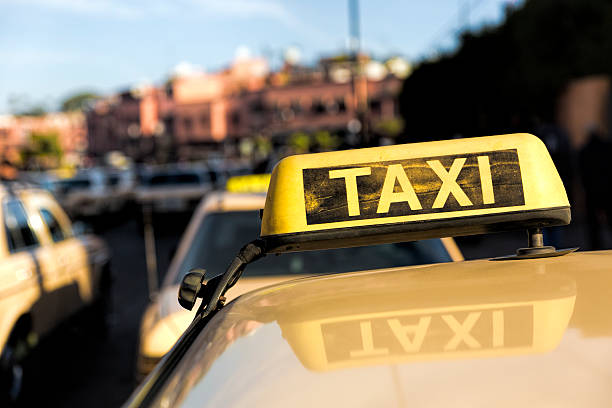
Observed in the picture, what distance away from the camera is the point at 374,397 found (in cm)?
136

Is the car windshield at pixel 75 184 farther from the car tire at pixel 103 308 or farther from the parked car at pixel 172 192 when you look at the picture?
the car tire at pixel 103 308

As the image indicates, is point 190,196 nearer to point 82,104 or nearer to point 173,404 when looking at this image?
point 173,404

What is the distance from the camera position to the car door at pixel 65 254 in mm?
6543

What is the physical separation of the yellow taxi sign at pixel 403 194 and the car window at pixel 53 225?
5.28 meters

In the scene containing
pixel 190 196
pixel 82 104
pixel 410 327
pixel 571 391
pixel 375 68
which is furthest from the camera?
pixel 82 104

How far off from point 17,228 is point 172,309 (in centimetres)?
281

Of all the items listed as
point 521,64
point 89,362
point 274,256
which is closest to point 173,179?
point 521,64

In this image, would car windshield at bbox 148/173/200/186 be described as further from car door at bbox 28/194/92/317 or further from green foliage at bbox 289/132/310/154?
green foliage at bbox 289/132/310/154

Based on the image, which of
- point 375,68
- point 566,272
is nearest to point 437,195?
point 566,272

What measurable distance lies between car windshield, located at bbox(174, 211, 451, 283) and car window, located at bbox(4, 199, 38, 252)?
1747mm

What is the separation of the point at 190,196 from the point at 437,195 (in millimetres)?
19602

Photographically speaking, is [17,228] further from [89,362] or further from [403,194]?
[403,194]

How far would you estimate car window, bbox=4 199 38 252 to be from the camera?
5.67 m

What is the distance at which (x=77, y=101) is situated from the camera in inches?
6383
